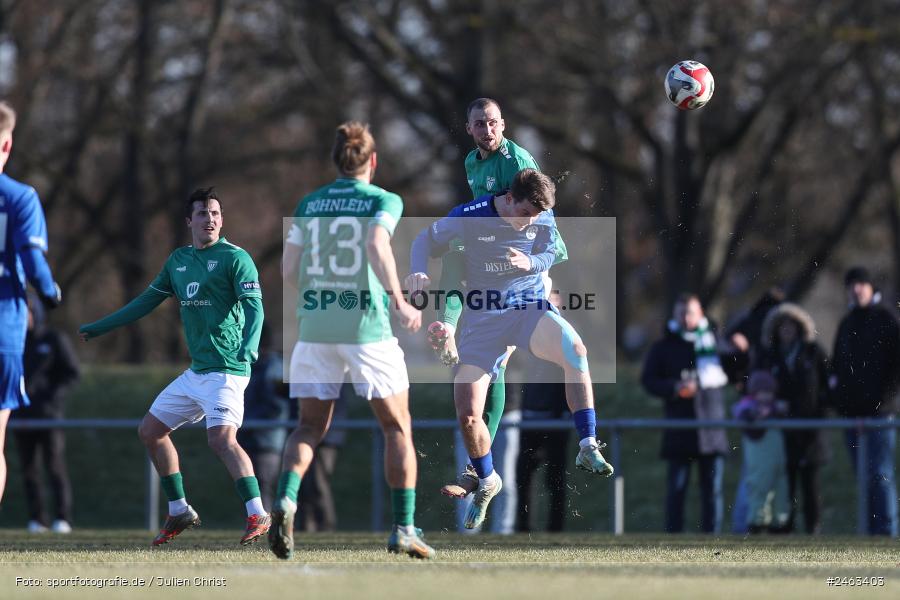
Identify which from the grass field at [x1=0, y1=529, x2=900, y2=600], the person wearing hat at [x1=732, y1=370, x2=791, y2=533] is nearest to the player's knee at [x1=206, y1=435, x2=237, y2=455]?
the grass field at [x1=0, y1=529, x2=900, y2=600]

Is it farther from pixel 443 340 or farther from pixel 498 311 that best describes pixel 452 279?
pixel 443 340

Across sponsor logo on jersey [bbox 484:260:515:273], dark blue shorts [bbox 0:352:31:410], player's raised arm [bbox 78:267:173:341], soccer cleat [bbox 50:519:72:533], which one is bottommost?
soccer cleat [bbox 50:519:72:533]

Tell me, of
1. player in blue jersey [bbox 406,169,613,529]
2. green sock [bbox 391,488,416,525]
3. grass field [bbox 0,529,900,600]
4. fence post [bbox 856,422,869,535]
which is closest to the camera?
grass field [bbox 0,529,900,600]

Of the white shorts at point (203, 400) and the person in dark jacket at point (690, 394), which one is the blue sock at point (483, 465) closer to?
the white shorts at point (203, 400)

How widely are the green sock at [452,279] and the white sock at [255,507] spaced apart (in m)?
1.71

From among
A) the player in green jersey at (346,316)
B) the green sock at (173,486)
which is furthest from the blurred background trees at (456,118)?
the player in green jersey at (346,316)

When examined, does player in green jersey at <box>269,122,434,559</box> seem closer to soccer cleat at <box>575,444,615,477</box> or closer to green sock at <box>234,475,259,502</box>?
green sock at <box>234,475,259,502</box>

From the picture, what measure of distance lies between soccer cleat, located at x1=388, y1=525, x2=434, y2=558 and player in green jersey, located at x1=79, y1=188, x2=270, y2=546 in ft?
4.18

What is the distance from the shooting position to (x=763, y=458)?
1341 cm

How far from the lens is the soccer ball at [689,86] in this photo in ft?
36.1

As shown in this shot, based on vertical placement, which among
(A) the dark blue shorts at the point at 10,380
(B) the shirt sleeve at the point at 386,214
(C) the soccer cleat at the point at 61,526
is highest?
(B) the shirt sleeve at the point at 386,214

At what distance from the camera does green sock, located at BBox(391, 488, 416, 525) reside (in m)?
8.53

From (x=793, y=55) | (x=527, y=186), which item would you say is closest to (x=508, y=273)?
(x=527, y=186)

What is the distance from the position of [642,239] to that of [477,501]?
2016 cm
